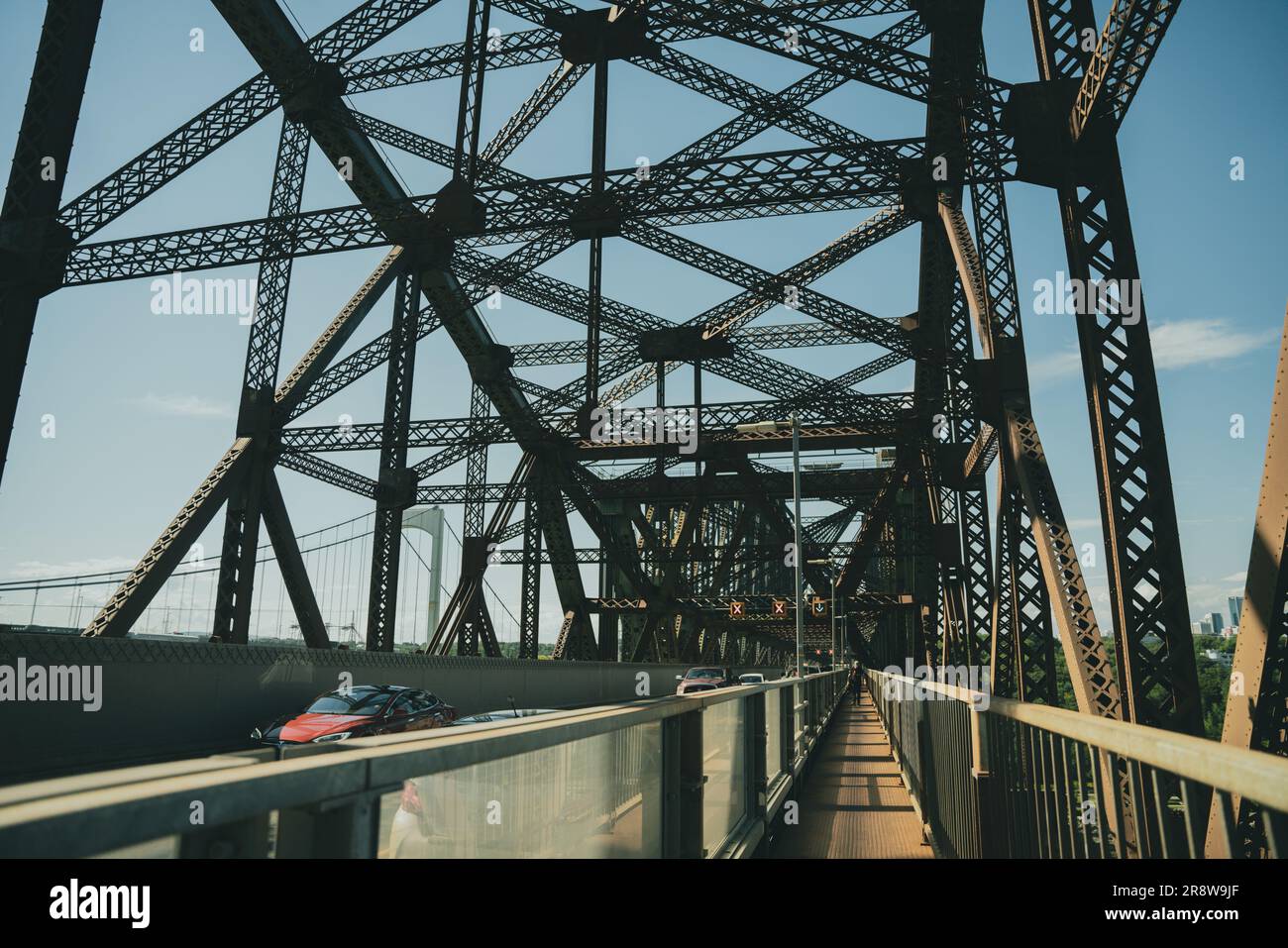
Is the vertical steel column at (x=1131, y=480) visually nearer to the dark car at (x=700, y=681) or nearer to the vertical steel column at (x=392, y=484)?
the vertical steel column at (x=392, y=484)

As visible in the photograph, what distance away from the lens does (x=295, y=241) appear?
1565cm

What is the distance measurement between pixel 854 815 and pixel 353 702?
25.6 ft

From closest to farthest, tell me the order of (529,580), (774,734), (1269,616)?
(1269,616) → (774,734) → (529,580)

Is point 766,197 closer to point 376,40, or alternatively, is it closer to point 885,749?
point 376,40

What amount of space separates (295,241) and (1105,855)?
15828 millimetres

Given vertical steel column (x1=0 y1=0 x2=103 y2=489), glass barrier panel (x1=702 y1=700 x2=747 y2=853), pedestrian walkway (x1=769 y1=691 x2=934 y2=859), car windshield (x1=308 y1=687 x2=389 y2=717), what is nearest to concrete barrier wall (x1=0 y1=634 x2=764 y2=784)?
car windshield (x1=308 y1=687 x2=389 y2=717)

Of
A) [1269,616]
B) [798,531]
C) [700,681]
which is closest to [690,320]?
[798,531]

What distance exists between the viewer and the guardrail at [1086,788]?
6.66 feet

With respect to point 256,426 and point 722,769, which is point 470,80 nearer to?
point 256,426

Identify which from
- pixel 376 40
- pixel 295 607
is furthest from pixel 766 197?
pixel 295 607

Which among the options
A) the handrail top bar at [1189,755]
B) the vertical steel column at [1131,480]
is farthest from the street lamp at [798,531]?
the handrail top bar at [1189,755]

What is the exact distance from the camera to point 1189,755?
2.22 m

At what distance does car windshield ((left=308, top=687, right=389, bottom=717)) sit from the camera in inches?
524

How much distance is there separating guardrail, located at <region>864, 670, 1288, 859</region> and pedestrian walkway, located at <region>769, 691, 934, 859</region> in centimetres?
155
